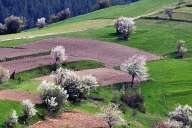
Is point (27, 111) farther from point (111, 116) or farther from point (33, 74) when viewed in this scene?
point (33, 74)

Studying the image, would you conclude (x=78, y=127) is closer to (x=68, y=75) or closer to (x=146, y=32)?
(x=68, y=75)

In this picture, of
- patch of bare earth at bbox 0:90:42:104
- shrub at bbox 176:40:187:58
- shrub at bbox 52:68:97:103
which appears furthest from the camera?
shrub at bbox 176:40:187:58

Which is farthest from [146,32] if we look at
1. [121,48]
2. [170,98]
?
[170,98]

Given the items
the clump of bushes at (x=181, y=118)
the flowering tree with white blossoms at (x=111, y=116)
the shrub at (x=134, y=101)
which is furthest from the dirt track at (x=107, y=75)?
the flowering tree with white blossoms at (x=111, y=116)

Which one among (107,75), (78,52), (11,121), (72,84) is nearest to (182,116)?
(72,84)

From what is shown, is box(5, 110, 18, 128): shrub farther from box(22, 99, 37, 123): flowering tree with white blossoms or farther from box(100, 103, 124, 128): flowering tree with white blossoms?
box(100, 103, 124, 128): flowering tree with white blossoms

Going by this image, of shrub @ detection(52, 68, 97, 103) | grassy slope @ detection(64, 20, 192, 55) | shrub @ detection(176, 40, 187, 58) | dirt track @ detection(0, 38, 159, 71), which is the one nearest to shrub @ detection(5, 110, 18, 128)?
shrub @ detection(52, 68, 97, 103)

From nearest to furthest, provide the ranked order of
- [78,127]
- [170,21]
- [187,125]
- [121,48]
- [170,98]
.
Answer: [78,127]
[187,125]
[170,98]
[121,48]
[170,21]
